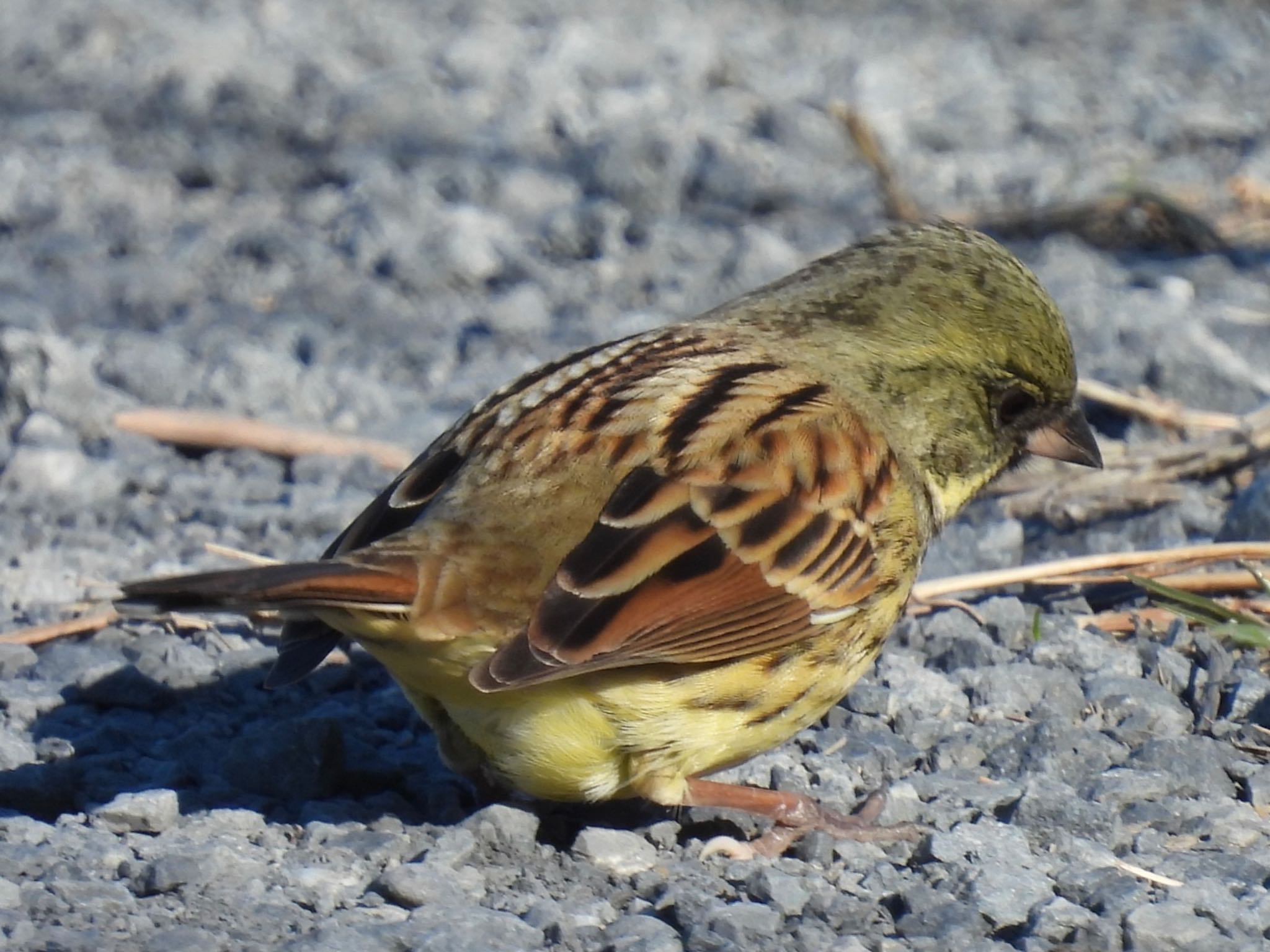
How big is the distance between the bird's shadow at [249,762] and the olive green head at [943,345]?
116 cm

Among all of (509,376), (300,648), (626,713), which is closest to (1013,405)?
(626,713)

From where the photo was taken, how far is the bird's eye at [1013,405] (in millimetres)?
4996

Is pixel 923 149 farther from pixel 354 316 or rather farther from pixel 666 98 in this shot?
pixel 354 316

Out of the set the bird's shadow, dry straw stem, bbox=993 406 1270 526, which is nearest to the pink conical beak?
dry straw stem, bbox=993 406 1270 526

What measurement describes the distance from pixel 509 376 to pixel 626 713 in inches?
115

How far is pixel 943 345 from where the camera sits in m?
4.90

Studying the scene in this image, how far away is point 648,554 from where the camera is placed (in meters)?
4.04

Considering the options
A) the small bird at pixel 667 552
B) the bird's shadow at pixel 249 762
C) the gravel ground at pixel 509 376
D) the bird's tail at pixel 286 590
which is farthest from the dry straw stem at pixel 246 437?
the bird's tail at pixel 286 590

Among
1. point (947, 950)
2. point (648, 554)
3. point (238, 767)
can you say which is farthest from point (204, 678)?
point (947, 950)

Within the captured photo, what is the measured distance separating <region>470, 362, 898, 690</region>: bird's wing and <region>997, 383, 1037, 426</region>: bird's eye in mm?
512

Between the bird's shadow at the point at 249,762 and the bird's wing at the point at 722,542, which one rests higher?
the bird's wing at the point at 722,542

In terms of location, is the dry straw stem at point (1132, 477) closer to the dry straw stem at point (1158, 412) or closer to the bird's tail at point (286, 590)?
the dry straw stem at point (1158, 412)

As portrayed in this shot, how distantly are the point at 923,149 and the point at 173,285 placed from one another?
344cm

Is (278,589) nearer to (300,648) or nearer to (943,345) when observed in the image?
(300,648)
